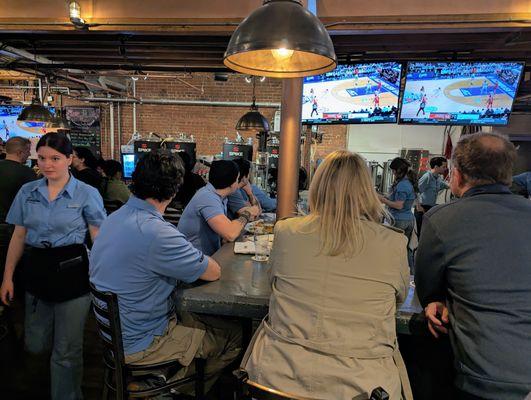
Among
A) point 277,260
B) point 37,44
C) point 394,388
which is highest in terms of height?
point 37,44

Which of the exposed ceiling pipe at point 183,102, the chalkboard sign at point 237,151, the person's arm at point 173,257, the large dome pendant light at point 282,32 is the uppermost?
the exposed ceiling pipe at point 183,102

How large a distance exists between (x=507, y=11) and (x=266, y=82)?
6.92m

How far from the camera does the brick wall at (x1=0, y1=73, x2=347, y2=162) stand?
963 centimetres

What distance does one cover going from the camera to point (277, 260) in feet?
4.46

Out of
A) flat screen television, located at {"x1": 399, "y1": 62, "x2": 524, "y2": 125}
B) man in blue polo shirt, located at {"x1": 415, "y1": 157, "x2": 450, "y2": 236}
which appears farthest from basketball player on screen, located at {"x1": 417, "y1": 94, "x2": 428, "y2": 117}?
man in blue polo shirt, located at {"x1": 415, "y1": 157, "x2": 450, "y2": 236}

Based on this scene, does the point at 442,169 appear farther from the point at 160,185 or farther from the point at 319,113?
the point at 160,185

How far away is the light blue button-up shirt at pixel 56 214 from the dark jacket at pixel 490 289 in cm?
188

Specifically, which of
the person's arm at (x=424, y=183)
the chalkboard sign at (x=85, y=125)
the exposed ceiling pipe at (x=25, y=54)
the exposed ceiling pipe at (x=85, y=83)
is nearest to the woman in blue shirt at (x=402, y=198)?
the person's arm at (x=424, y=183)

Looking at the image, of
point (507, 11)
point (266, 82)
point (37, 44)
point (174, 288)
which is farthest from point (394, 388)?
point (266, 82)

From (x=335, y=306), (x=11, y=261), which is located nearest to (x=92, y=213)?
(x=11, y=261)

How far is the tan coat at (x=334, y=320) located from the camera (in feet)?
3.99

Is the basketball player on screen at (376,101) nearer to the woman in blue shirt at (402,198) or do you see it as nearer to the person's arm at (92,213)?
the woman in blue shirt at (402,198)

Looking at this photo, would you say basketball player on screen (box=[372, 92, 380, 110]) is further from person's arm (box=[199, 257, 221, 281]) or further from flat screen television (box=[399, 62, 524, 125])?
person's arm (box=[199, 257, 221, 281])

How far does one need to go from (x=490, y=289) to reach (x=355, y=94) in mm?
2504
